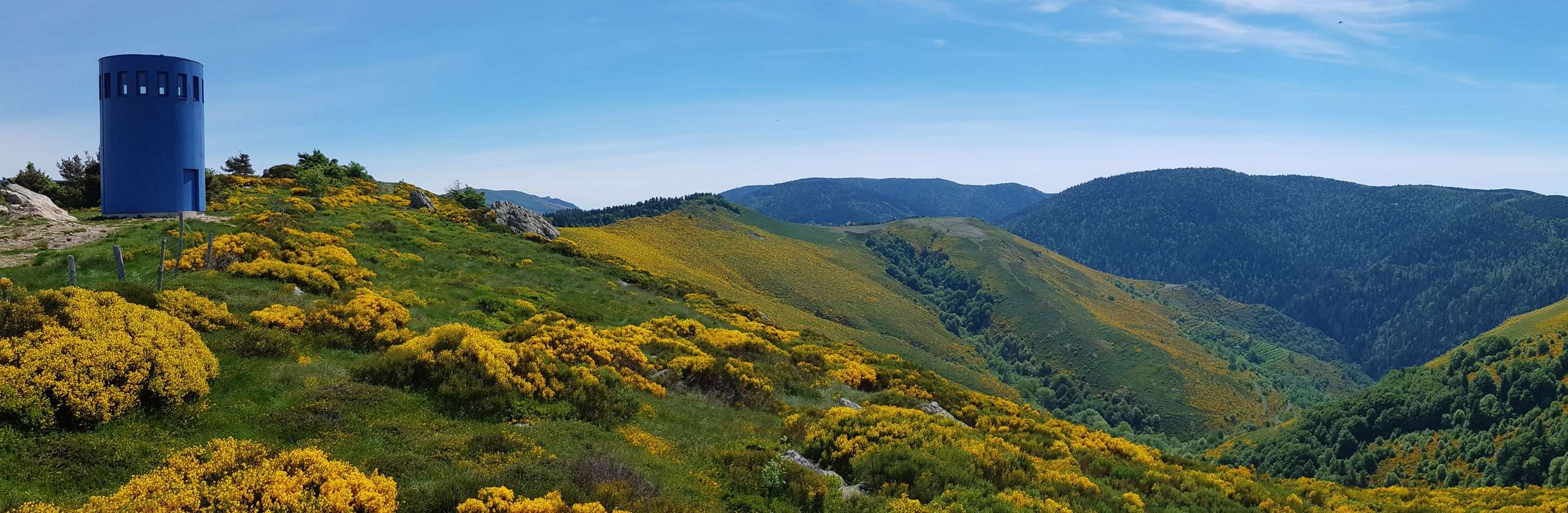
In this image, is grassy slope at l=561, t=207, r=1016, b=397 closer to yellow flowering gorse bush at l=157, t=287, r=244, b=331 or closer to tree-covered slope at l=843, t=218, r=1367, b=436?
tree-covered slope at l=843, t=218, r=1367, b=436

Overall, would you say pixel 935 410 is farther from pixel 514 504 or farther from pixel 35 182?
pixel 35 182

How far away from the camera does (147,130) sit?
124 ft

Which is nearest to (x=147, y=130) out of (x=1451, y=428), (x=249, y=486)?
(x=249, y=486)

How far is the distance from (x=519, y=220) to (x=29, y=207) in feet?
108

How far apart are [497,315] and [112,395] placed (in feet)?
53.4

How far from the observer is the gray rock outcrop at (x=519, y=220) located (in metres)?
64.0

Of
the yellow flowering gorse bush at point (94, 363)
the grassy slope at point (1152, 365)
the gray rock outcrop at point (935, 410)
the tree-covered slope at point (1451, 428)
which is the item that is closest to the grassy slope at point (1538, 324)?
the tree-covered slope at point (1451, 428)

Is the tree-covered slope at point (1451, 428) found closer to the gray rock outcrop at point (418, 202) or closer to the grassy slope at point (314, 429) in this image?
the gray rock outcrop at point (418, 202)

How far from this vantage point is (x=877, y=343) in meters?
A: 113

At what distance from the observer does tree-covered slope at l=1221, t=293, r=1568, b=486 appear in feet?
308

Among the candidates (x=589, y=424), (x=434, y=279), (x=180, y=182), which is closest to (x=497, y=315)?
(x=434, y=279)

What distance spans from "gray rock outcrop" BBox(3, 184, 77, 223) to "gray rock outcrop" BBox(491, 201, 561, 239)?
92.0 feet

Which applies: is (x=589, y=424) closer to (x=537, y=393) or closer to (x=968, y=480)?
(x=537, y=393)

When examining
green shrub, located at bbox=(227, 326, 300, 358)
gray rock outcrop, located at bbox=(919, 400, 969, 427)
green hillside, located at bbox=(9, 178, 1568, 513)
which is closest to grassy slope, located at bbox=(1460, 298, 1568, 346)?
green hillside, located at bbox=(9, 178, 1568, 513)
